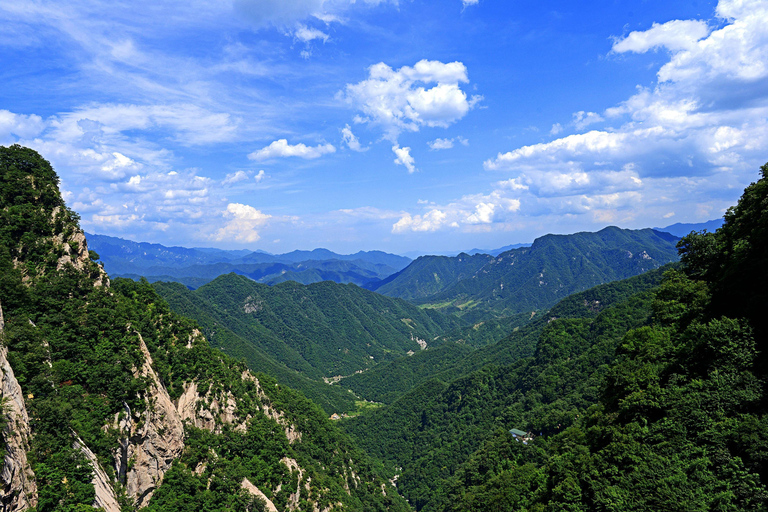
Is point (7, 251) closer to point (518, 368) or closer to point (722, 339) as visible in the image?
point (722, 339)

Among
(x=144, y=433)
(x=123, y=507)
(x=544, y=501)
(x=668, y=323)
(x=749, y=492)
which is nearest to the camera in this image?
(x=749, y=492)

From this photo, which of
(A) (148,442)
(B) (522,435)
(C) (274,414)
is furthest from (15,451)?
(B) (522,435)

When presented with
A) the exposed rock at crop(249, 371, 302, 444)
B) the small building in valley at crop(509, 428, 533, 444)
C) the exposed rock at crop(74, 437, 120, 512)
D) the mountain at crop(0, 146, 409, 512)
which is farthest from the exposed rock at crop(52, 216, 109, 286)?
the small building in valley at crop(509, 428, 533, 444)

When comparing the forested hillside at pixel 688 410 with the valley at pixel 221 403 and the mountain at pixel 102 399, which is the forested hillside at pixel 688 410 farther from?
the mountain at pixel 102 399

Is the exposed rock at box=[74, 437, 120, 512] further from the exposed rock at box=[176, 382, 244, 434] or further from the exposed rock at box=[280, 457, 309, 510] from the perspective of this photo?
the exposed rock at box=[280, 457, 309, 510]

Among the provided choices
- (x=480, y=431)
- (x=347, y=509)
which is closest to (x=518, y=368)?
(x=480, y=431)

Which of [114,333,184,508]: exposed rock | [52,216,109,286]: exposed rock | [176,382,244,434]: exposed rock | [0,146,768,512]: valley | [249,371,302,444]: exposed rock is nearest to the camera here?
[0,146,768,512]: valley
